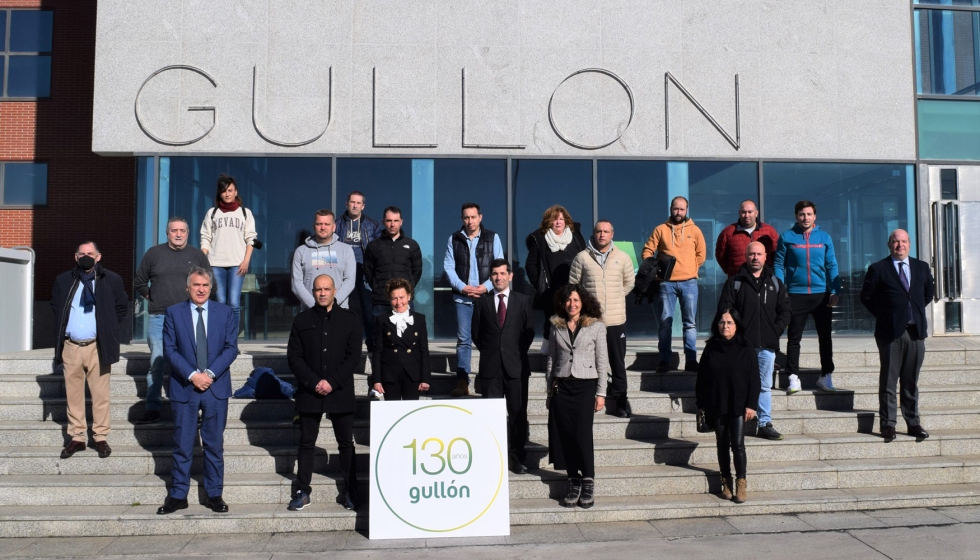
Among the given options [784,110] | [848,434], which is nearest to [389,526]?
[848,434]

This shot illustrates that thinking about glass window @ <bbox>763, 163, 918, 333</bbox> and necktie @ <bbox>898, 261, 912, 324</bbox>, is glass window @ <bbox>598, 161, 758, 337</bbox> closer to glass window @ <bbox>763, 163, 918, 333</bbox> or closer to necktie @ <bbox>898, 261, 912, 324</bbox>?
glass window @ <bbox>763, 163, 918, 333</bbox>

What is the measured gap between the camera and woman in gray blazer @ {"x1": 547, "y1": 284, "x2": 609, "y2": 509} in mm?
6234

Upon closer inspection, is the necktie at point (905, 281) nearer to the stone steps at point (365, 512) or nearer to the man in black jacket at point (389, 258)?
the stone steps at point (365, 512)

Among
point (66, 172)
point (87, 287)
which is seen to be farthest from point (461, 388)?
point (66, 172)

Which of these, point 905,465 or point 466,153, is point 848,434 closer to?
point 905,465

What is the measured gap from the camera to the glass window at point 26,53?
14.9m

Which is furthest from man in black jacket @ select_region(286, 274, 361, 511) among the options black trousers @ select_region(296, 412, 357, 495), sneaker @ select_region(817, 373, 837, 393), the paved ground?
sneaker @ select_region(817, 373, 837, 393)

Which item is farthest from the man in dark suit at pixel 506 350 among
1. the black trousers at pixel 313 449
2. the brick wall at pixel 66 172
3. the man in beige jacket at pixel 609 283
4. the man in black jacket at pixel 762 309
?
the brick wall at pixel 66 172

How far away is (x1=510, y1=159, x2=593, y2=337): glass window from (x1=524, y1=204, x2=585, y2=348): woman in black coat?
3.52m

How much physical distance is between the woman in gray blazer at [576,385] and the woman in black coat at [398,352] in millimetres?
1099

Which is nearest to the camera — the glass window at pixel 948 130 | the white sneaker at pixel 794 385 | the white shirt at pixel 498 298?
the white shirt at pixel 498 298

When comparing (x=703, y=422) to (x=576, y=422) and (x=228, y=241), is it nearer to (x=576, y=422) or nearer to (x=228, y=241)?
(x=576, y=422)

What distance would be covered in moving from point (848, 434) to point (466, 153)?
6.10 m

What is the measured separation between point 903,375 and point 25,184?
50.0ft
